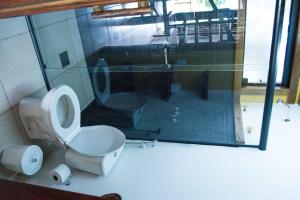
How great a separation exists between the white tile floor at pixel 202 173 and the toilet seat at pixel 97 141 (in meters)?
0.19

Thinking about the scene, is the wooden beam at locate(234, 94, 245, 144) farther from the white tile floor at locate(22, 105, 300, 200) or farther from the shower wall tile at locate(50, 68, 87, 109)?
the shower wall tile at locate(50, 68, 87, 109)

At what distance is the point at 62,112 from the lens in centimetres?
184

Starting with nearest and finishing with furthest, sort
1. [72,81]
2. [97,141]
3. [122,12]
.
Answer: [97,141] → [122,12] → [72,81]

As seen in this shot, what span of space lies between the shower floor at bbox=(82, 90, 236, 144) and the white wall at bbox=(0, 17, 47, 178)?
0.67 m

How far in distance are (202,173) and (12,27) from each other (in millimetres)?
1703

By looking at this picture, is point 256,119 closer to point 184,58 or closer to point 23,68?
point 184,58

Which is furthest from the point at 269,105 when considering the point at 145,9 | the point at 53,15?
the point at 53,15

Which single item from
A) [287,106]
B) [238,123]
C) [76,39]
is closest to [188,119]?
[238,123]

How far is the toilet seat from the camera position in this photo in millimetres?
1743

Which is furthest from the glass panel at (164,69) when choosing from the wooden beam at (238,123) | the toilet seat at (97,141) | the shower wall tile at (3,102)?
the shower wall tile at (3,102)

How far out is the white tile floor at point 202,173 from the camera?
1.54 m

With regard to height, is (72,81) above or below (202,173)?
above

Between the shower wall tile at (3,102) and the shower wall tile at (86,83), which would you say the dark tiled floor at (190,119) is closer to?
the shower wall tile at (86,83)

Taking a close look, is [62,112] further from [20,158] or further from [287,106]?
[287,106]
